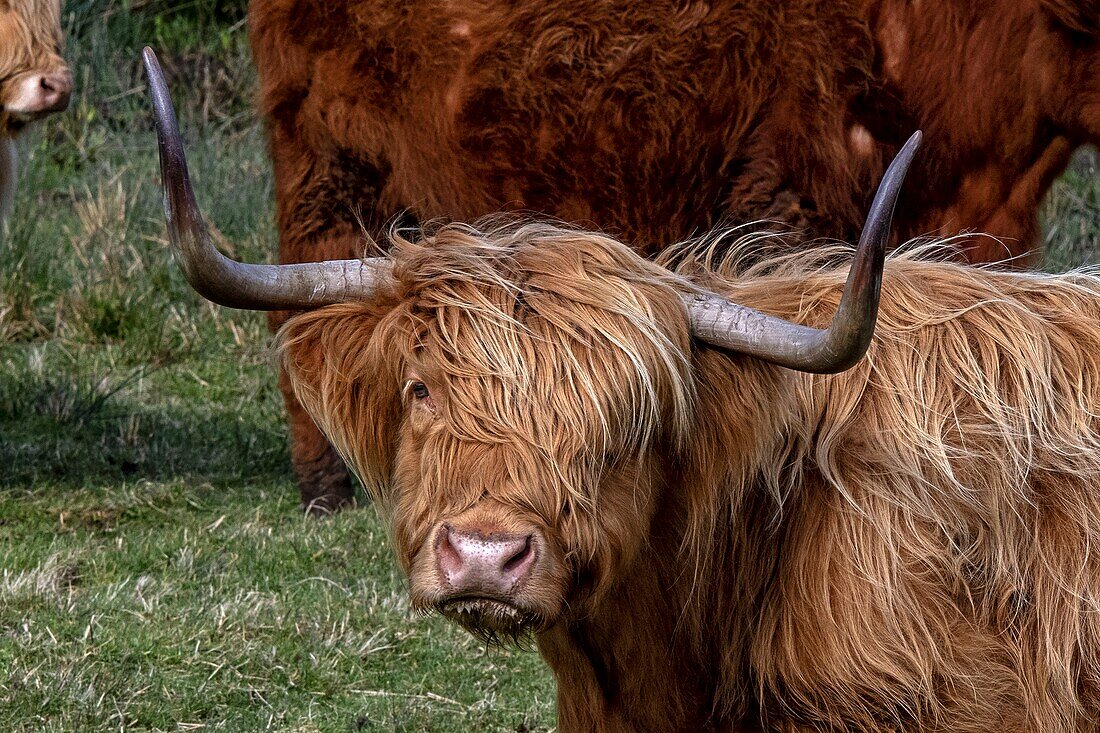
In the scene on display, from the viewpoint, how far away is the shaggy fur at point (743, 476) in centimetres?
243

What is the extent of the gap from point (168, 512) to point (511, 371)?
10.0ft

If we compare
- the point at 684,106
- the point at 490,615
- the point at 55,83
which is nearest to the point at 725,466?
the point at 490,615

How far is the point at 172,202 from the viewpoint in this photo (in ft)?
7.44

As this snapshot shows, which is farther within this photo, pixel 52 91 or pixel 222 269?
pixel 52 91

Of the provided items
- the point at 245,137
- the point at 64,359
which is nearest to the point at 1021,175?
the point at 64,359

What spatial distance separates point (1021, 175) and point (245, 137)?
648 centimetres

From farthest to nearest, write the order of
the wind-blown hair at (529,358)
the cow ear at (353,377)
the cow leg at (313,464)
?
the cow leg at (313,464) → the cow ear at (353,377) → the wind-blown hair at (529,358)

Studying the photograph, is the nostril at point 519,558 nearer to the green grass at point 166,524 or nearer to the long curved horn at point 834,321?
the long curved horn at point 834,321

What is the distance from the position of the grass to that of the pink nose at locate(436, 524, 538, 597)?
2.95 ft

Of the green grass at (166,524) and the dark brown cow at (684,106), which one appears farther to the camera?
the dark brown cow at (684,106)

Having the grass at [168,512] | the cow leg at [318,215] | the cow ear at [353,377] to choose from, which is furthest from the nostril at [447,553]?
the cow leg at [318,215]

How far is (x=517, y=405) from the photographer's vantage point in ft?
7.92

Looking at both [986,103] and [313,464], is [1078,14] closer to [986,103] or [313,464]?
[986,103]

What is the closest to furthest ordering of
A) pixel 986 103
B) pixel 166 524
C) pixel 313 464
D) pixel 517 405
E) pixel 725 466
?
pixel 517 405 < pixel 725 466 < pixel 986 103 < pixel 166 524 < pixel 313 464
